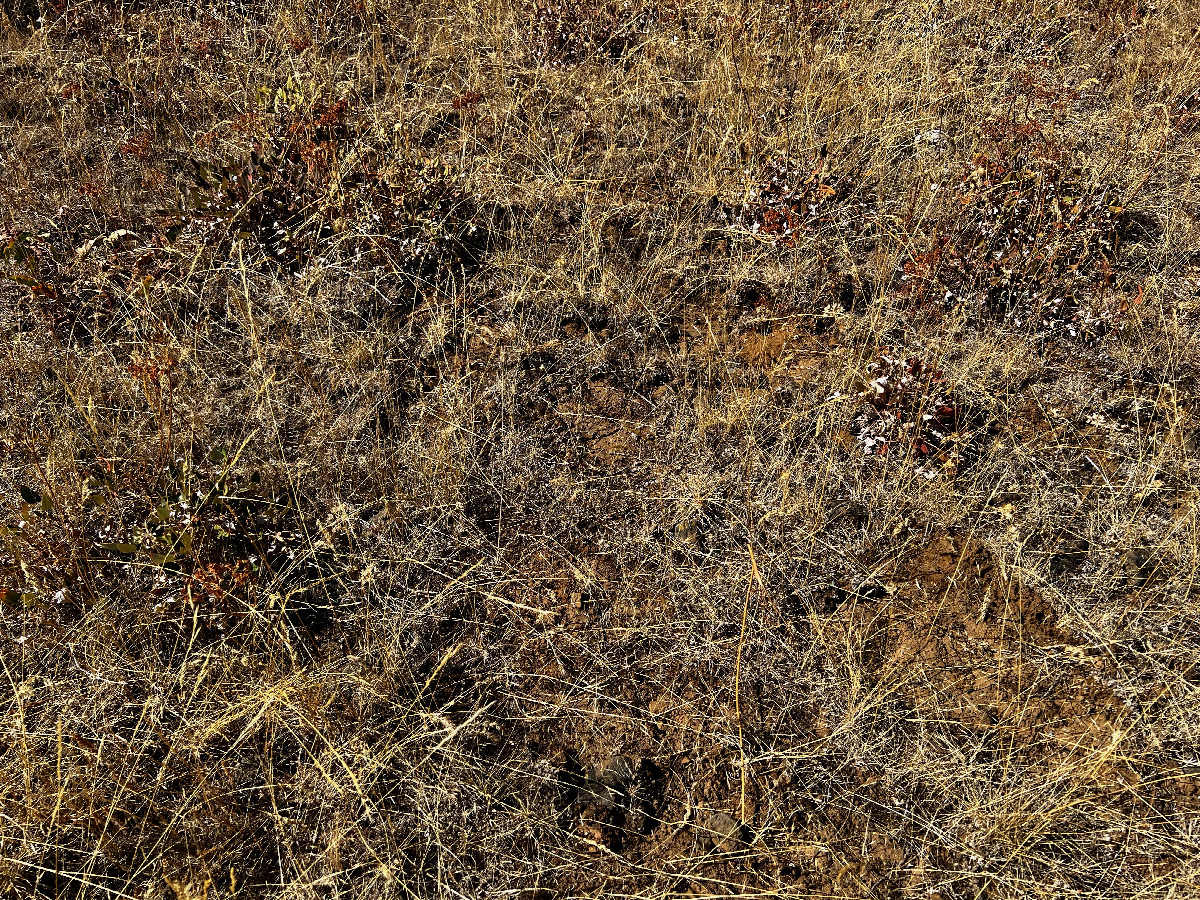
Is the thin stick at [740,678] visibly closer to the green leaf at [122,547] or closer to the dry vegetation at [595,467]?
the dry vegetation at [595,467]

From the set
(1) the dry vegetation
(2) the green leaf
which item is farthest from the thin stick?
(2) the green leaf

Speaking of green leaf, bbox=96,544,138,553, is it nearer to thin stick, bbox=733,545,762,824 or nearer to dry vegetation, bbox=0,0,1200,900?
dry vegetation, bbox=0,0,1200,900

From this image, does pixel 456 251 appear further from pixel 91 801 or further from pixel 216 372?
pixel 91 801

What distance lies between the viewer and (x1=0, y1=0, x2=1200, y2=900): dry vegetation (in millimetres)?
2357

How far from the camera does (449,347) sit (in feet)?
11.8

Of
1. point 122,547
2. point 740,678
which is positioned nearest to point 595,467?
point 740,678

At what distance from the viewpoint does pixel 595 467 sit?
3197mm

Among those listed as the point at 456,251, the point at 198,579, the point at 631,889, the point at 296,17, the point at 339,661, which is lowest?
the point at 631,889

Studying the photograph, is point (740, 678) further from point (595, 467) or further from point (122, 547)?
point (122, 547)

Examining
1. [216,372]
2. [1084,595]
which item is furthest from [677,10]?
[1084,595]

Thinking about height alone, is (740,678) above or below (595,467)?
below

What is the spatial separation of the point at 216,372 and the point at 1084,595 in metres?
3.42

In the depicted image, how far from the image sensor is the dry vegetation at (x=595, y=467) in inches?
92.8

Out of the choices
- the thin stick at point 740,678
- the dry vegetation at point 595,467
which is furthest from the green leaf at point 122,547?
the thin stick at point 740,678
